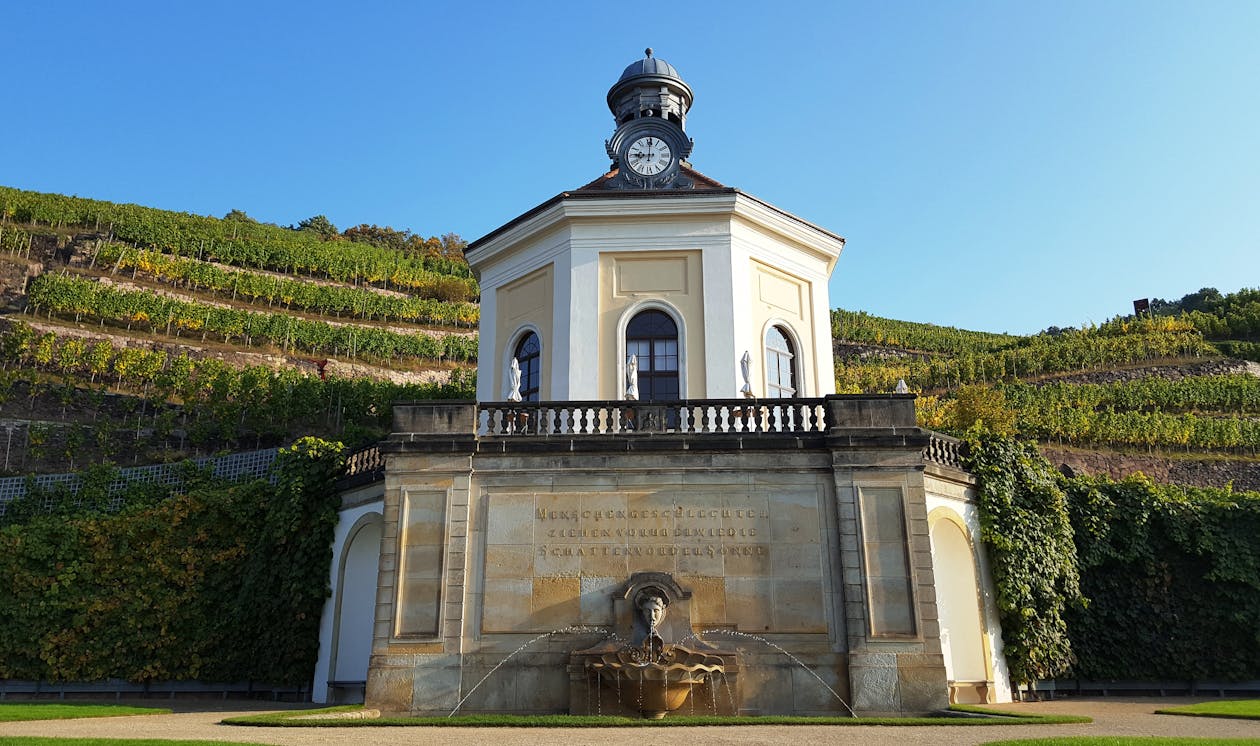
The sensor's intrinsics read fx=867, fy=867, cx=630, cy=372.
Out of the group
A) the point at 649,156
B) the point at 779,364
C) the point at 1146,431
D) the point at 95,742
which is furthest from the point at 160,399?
the point at 1146,431

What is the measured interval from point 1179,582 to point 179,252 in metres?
64.3

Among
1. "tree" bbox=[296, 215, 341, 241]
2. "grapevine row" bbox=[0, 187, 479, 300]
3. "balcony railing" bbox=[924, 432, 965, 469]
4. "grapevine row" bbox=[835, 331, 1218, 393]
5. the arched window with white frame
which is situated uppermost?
"tree" bbox=[296, 215, 341, 241]

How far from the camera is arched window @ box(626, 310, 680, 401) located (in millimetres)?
20328

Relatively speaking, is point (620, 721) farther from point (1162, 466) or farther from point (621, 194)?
point (1162, 466)

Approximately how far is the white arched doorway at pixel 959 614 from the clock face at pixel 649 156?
11.0 metres

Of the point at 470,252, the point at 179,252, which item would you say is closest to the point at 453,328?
the point at 179,252

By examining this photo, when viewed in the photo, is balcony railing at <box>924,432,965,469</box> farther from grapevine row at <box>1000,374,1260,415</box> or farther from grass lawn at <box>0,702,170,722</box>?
grapevine row at <box>1000,374,1260,415</box>

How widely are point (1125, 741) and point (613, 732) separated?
6.07 metres

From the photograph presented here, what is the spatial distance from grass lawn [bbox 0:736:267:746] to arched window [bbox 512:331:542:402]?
40.5ft

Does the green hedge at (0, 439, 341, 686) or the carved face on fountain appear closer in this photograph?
the carved face on fountain

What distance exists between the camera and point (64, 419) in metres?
40.2

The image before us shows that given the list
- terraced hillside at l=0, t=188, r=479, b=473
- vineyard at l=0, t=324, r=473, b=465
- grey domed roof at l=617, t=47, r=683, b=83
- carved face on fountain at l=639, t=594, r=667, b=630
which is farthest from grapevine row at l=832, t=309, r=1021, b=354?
carved face on fountain at l=639, t=594, r=667, b=630

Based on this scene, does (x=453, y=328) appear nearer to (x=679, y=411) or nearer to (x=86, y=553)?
(x=86, y=553)

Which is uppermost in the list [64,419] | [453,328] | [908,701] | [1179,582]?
[453,328]
